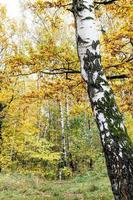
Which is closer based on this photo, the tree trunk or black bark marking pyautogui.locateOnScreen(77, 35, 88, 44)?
the tree trunk

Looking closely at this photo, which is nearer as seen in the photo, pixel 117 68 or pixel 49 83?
pixel 117 68

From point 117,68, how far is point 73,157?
709 inches

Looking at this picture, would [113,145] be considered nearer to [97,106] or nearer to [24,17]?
[97,106]

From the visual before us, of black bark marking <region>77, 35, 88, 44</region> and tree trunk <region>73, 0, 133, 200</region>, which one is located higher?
black bark marking <region>77, 35, 88, 44</region>

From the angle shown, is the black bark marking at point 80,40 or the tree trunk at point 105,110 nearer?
the tree trunk at point 105,110

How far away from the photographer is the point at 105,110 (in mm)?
5531

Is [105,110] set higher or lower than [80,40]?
lower

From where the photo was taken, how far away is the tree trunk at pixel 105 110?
505 centimetres

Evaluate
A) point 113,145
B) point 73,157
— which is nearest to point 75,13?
point 113,145

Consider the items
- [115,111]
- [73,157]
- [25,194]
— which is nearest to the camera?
[115,111]

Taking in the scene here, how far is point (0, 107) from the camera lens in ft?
75.3

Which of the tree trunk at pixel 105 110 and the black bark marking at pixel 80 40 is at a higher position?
the black bark marking at pixel 80 40

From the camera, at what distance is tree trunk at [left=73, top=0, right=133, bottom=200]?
199 inches

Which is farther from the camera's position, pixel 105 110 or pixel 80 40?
pixel 80 40
